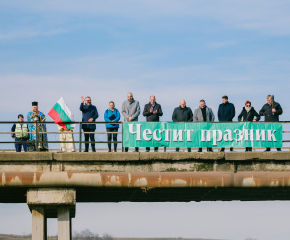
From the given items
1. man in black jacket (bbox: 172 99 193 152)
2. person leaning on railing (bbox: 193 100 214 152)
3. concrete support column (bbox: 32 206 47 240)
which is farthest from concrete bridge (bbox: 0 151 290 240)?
person leaning on railing (bbox: 193 100 214 152)

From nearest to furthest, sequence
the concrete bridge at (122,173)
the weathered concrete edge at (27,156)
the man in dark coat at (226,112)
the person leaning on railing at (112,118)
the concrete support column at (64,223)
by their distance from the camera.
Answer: the concrete support column at (64,223) → the concrete bridge at (122,173) → the weathered concrete edge at (27,156) → the person leaning on railing at (112,118) → the man in dark coat at (226,112)

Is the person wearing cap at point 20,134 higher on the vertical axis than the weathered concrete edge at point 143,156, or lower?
higher

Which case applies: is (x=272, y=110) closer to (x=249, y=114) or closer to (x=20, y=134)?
(x=249, y=114)

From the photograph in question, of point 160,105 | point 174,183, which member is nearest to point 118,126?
→ point 160,105

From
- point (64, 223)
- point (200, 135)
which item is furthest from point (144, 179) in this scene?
point (64, 223)

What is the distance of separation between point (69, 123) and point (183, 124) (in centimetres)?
406

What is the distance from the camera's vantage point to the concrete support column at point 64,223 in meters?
16.3

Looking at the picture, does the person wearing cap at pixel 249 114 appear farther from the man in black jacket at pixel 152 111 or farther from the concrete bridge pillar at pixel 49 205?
the concrete bridge pillar at pixel 49 205

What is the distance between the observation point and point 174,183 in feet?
54.5

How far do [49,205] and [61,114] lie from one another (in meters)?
3.42

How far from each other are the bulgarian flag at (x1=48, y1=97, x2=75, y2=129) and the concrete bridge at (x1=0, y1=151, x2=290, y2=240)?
6.44 ft

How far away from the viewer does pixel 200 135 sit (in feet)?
58.2

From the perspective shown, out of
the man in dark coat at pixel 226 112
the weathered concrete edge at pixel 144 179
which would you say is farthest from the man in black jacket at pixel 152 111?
the weathered concrete edge at pixel 144 179

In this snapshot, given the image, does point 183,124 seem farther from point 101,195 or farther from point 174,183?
point 101,195
